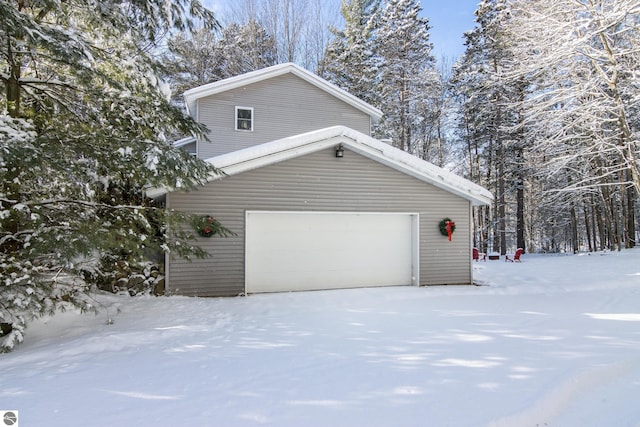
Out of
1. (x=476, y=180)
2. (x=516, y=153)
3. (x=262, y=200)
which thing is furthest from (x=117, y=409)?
(x=476, y=180)

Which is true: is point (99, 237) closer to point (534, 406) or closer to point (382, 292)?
point (534, 406)

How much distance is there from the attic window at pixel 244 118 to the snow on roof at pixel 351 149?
453cm

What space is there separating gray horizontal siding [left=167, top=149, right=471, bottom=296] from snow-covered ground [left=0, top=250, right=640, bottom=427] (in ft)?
3.06

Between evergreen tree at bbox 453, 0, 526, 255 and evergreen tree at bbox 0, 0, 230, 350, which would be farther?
evergreen tree at bbox 453, 0, 526, 255

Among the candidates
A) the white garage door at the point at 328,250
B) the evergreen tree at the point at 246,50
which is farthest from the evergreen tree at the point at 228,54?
the white garage door at the point at 328,250

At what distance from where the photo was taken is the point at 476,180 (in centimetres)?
2353

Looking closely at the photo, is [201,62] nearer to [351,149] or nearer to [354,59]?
[354,59]

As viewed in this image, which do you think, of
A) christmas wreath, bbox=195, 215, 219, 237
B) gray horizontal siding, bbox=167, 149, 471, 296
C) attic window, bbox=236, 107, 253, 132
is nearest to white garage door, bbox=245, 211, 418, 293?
gray horizontal siding, bbox=167, 149, 471, 296

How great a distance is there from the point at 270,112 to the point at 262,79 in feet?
3.61

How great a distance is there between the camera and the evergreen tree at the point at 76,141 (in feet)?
13.4

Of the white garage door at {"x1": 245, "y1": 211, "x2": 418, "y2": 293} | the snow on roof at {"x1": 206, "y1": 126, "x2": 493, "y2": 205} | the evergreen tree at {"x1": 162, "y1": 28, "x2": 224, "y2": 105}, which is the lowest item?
the white garage door at {"x1": 245, "y1": 211, "x2": 418, "y2": 293}

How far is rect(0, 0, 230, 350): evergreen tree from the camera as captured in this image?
4.07 meters

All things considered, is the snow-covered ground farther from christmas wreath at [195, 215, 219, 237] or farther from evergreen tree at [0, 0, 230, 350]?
christmas wreath at [195, 215, 219, 237]

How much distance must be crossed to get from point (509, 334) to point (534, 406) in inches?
82.8
